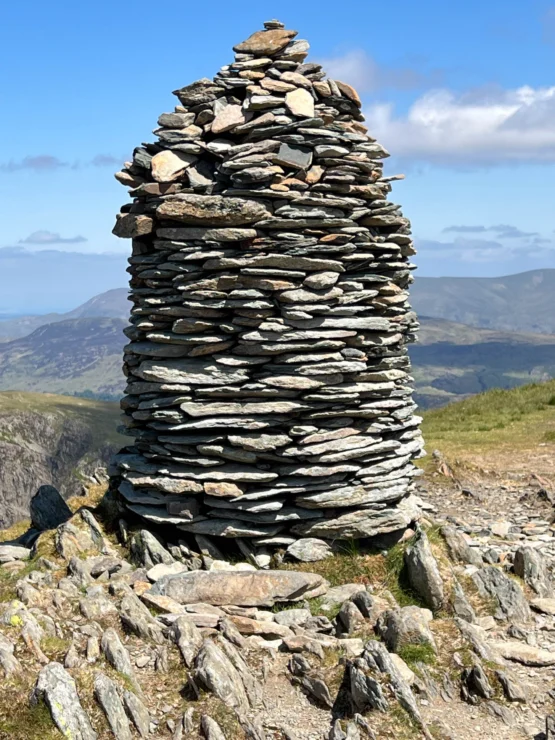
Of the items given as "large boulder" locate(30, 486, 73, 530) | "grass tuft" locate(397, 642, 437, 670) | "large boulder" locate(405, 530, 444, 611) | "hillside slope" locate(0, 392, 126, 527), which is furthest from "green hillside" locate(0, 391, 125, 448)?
"grass tuft" locate(397, 642, 437, 670)

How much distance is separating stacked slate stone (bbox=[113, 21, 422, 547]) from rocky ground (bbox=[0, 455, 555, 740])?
779 mm

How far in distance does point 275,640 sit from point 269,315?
14.9 feet

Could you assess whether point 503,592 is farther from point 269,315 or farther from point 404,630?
point 269,315

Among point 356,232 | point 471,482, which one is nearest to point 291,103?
point 356,232

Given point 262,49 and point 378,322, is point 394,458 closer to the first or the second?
point 378,322

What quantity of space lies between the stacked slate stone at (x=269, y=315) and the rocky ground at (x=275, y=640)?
2.55 ft

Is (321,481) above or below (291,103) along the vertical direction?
Answer: below

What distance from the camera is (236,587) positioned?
1030 cm

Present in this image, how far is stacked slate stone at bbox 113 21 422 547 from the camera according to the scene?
1159 cm

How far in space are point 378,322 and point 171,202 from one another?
357 cm

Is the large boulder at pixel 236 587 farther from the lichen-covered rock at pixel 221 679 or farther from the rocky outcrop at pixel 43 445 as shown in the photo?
the rocky outcrop at pixel 43 445

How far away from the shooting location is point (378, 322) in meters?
12.1

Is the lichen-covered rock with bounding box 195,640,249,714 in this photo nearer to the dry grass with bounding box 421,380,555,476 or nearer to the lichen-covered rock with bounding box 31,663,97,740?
the lichen-covered rock with bounding box 31,663,97,740

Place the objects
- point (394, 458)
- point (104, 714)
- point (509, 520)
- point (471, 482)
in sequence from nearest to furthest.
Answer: point (104, 714) < point (394, 458) < point (509, 520) < point (471, 482)
